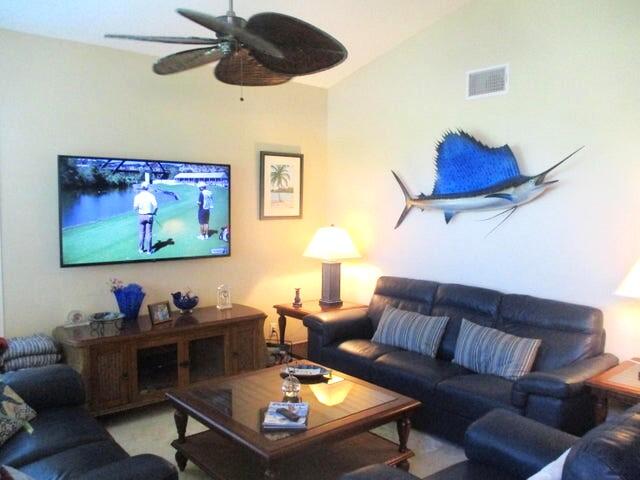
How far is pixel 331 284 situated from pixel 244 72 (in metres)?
2.44

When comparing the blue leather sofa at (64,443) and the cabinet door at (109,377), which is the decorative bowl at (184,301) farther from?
the blue leather sofa at (64,443)

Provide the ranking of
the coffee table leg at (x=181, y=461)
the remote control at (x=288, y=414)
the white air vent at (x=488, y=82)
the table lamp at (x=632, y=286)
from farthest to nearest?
the white air vent at (x=488, y=82)
the coffee table leg at (x=181, y=461)
the table lamp at (x=632, y=286)
the remote control at (x=288, y=414)

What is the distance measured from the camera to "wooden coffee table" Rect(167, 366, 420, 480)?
231cm

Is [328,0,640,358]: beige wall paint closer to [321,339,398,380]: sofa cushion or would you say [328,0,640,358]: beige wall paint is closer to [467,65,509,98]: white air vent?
[467,65,509,98]: white air vent

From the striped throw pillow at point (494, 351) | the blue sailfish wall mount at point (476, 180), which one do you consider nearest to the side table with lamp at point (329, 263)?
the blue sailfish wall mount at point (476, 180)

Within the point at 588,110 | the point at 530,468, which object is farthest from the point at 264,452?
the point at 588,110

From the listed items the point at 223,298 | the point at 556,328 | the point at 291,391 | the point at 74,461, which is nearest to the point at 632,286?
the point at 556,328

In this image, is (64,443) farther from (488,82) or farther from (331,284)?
(488,82)

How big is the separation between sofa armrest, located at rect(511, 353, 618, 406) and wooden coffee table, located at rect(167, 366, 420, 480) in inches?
22.2

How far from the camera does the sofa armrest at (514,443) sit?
1.97 metres

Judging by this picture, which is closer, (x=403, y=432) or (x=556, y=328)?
(x=403, y=432)

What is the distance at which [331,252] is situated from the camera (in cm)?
448

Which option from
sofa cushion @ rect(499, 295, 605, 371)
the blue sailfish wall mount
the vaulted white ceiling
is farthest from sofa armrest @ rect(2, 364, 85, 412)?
the blue sailfish wall mount

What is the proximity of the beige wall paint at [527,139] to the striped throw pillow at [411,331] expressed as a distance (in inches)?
19.6
